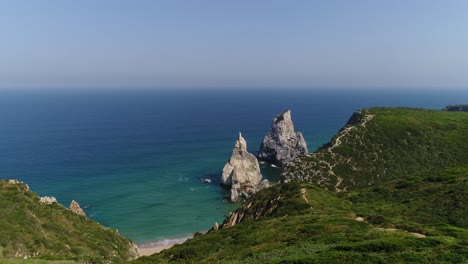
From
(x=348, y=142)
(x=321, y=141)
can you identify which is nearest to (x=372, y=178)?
(x=348, y=142)

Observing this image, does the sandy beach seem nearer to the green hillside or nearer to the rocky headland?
the green hillside

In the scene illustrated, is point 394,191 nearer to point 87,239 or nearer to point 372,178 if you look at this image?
point 372,178

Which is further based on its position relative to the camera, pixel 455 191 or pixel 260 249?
pixel 455 191

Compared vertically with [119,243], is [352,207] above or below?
above

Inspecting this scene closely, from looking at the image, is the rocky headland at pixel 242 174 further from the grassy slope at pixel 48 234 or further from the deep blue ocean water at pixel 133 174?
the grassy slope at pixel 48 234

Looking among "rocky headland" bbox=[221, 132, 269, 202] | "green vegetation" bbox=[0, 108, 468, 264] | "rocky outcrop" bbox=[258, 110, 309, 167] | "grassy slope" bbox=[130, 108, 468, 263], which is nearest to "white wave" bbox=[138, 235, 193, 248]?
"green vegetation" bbox=[0, 108, 468, 264]

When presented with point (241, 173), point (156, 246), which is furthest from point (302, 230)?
point (241, 173)

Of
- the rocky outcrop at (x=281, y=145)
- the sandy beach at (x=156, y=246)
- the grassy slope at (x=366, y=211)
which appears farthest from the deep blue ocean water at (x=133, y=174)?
Result: the grassy slope at (x=366, y=211)
